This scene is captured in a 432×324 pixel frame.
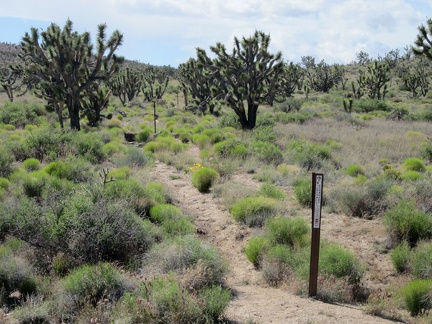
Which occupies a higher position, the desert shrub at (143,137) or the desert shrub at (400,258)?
the desert shrub at (143,137)

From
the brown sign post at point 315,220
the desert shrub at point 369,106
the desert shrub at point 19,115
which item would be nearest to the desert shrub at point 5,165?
the brown sign post at point 315,220

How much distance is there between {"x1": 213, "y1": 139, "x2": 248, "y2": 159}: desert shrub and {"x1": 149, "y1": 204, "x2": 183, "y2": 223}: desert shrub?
22.7ft

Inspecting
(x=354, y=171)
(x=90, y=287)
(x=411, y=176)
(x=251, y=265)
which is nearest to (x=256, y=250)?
(x=251, y=265)

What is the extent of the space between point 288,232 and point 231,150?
28.6 feet

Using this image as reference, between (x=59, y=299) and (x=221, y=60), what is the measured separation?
67.9ft

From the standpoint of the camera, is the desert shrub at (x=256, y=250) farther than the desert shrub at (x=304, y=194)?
No

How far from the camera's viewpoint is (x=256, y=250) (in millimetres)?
8562

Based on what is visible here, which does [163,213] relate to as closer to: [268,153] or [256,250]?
[256,250]

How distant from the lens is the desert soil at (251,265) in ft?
20.1

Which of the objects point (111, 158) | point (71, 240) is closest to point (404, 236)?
point (71, 240)

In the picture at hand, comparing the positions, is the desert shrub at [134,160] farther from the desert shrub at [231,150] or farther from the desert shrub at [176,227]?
the desert shrub at [176,227]

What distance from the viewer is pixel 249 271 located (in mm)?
8250

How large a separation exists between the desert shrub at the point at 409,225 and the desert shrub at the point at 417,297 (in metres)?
2.31

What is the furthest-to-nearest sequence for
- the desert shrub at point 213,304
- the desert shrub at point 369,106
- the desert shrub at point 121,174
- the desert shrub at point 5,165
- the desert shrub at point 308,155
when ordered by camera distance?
the desert shrub at point 369,106 < the desert shrub at point 308,155 < the desert shrub at point 5,165 < the desert shrub at point 121,174 < the desert shrub at point 213,304
